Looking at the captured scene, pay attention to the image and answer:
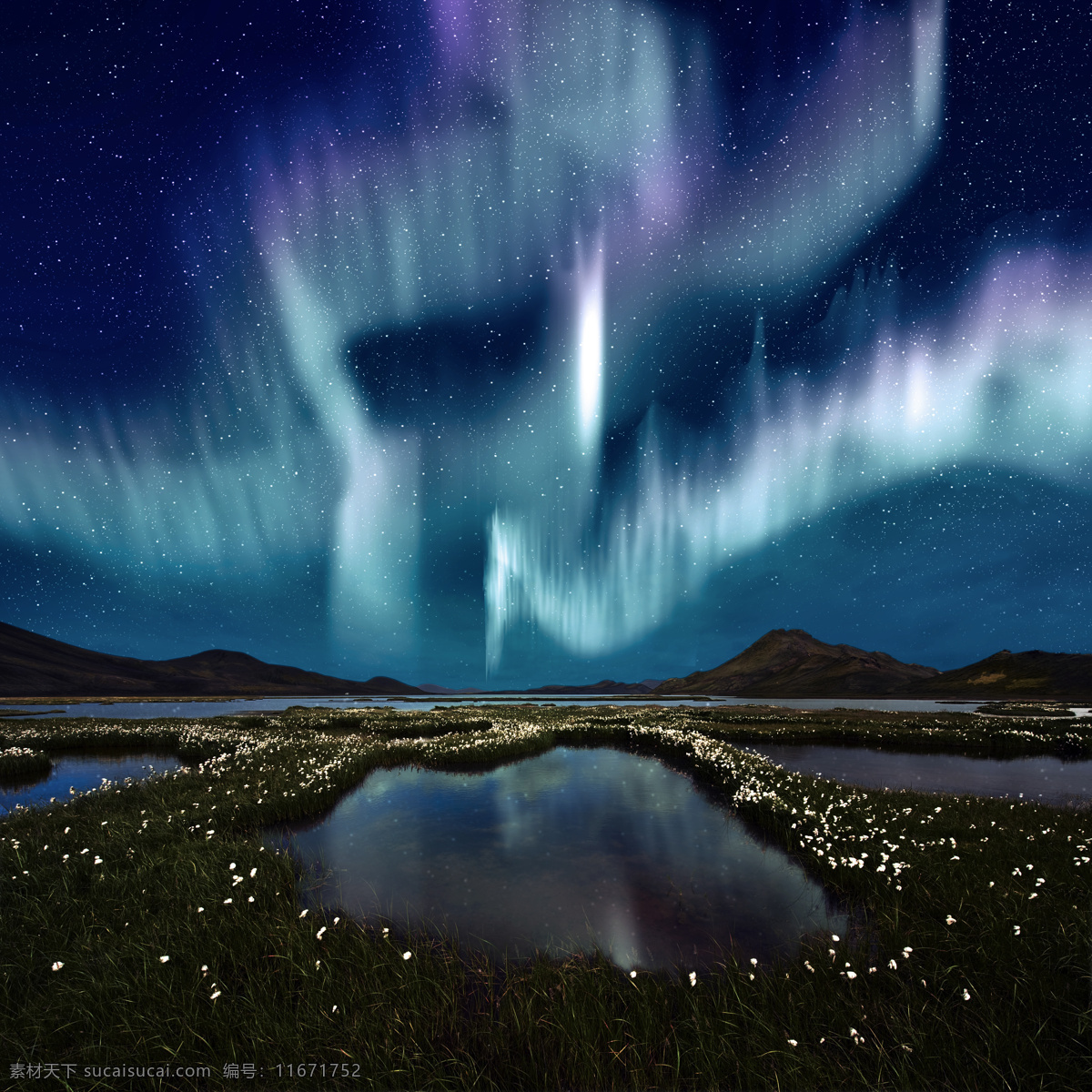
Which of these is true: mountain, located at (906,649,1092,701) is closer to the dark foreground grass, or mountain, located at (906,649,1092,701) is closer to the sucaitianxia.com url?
the dark foreground grass

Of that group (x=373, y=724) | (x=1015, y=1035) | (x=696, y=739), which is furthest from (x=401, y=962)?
(x=373, y=724)

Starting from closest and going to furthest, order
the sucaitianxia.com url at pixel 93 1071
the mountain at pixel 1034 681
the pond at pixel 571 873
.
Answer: the sucaitianxia.com url at pixel 93 1071, the pond at pixel 571 873, the mountain at pixel 1034 681

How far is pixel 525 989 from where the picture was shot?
5.21 metres

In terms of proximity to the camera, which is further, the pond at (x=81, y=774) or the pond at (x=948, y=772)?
the pond at (x=948, y=772)

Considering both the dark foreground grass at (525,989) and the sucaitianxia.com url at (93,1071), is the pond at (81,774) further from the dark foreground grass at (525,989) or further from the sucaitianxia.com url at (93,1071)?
the sucaitianxia.com url at (93,1071)

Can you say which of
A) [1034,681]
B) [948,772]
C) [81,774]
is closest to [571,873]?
[948,772]

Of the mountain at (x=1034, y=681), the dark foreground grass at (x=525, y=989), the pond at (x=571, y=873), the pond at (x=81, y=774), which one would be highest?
the dark foreground grass at (x=525, y=989)

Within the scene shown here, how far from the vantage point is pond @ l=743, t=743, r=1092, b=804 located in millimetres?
15328

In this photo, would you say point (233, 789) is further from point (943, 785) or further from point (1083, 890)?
point (943, 785)

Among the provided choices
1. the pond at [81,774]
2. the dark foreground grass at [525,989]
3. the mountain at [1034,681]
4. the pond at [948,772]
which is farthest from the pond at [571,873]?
the mountain at [1034,681]

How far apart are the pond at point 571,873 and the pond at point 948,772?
785cm

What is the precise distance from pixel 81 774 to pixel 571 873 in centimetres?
2312

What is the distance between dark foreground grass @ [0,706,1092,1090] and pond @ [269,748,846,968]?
73cm

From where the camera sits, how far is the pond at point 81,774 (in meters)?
15.2
